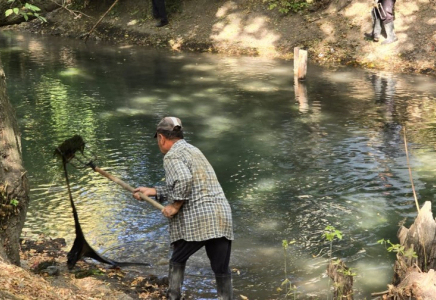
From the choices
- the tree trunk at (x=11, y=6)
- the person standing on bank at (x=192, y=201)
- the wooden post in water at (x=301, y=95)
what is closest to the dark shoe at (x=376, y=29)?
the wooden post in water at (x=301, y=95)

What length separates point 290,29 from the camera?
23.3m

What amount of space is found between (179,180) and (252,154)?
6.80 m

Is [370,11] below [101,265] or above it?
above

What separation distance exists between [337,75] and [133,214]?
11.2 meters

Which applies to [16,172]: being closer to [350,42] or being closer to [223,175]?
[223,175]

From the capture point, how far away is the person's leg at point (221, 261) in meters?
6.02

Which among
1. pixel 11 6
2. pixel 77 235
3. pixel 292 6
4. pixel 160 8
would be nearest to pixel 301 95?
pixel 292 6

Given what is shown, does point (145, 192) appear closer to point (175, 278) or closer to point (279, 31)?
point (175, 278)

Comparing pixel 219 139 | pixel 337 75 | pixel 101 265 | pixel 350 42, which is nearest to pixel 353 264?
pixel 101 265

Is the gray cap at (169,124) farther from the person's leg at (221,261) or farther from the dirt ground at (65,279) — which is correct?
the dirt ground at (65,279)

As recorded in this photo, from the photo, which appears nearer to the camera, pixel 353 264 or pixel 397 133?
pixel 353 264

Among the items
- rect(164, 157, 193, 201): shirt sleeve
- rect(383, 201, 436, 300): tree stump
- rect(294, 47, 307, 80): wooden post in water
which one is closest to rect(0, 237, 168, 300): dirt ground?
rect(164, 157, 193, 201): shirt sleeve

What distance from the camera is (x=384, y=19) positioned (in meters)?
20.5

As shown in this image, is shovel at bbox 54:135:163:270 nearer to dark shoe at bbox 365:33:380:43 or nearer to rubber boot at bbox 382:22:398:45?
rubber boot at bbox 382:22:398:45
